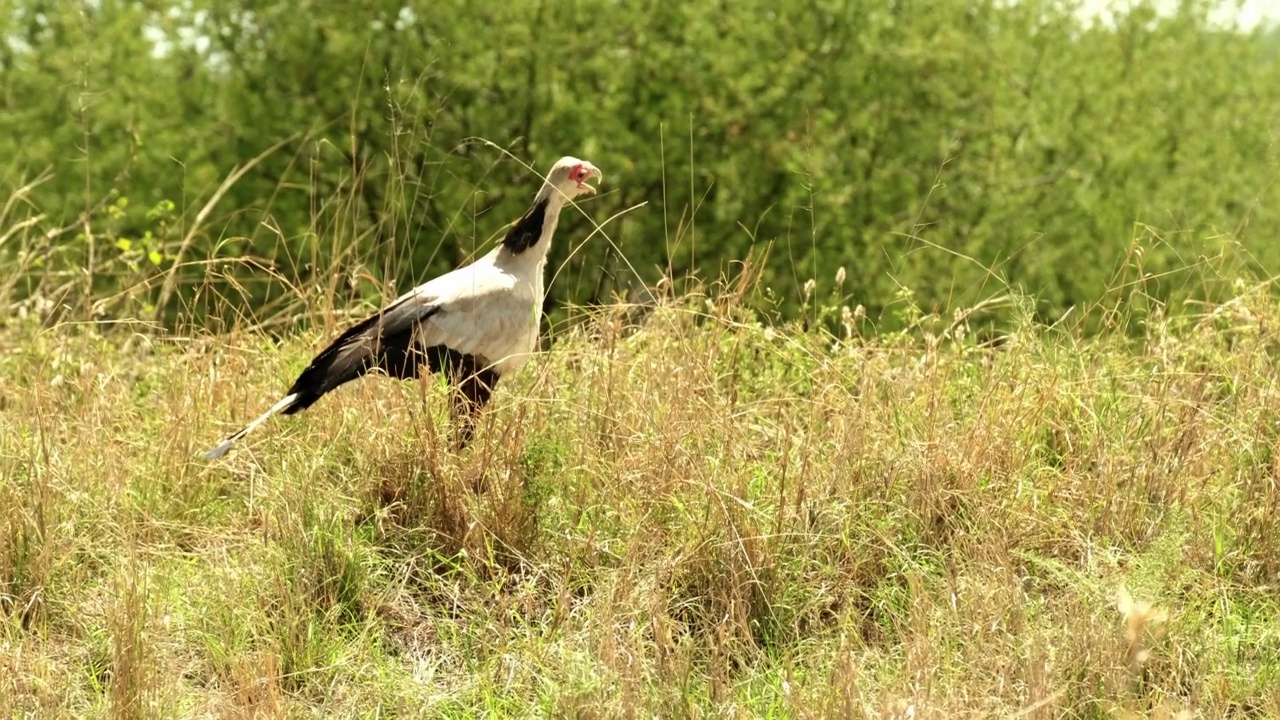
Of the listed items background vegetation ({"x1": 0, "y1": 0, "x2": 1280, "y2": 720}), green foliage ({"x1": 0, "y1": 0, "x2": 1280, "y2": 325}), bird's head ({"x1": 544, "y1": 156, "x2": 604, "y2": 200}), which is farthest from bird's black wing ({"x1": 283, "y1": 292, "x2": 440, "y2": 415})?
green foliage ({"x1": 0, "y1": 0, "x2": 1280, "y2": 325})

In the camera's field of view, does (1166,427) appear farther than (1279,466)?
Yes

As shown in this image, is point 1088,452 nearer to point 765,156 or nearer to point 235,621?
point 235,621

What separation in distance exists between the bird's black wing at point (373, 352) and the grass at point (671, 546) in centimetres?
11

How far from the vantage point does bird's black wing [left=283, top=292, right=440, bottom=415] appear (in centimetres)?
471

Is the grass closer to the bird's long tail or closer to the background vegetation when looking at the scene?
the background vegetation

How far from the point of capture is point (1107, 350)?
18.1 ft

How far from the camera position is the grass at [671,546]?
3.73 meters

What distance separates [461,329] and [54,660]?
161 centimetres

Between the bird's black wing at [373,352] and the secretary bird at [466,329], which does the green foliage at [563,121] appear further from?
the bird's black wing at [373,352]

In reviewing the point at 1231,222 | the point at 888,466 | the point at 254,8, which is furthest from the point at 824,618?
the point at 1231,222

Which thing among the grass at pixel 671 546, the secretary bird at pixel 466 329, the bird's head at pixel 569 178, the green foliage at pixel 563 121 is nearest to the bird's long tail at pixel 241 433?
the secretary bird at pixel 466 329

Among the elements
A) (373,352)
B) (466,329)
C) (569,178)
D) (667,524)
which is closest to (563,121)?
(569,178)

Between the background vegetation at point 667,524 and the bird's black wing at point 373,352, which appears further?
the bird's black wing at point 373,352

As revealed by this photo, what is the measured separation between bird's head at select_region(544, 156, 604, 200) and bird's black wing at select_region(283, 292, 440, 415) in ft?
2.04
